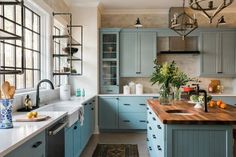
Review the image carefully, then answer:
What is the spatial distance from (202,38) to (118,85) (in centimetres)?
222

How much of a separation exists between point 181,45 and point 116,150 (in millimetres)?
3060

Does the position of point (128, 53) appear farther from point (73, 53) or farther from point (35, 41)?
point (35, 41)

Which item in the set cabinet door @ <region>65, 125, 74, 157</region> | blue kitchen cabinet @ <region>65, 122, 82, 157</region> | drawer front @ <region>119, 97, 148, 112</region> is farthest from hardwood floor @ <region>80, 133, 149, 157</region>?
cabinet door @ <region>65, 125, 74, 157</region>

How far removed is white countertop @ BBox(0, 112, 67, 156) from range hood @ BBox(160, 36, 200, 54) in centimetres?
438

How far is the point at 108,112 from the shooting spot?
641 centimetres

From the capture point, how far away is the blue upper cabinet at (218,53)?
6.57 m

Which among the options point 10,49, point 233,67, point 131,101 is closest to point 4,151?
point 10,49

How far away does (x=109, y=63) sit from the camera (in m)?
6.65

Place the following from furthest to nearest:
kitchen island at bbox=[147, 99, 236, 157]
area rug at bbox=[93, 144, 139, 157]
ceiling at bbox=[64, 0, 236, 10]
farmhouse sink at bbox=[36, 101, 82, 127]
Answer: ceiling at bbox=[64, 0, 236, 10] → area rug at bbox=[93, 144, 139, 157] → farmhouse sink at bbox=[36, 101, 82, 127] → kitchen island at bbox=[147, 99, 236, 157]

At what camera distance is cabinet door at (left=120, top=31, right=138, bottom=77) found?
6.61 m

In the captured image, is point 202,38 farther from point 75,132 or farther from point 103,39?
point 75,132

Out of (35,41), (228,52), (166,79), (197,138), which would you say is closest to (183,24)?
(166,79)

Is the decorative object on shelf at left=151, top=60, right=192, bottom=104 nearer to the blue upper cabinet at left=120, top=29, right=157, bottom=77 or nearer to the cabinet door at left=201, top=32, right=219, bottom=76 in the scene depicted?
the blue upper cabinet at left=120, top=29, right=157, bottom=77

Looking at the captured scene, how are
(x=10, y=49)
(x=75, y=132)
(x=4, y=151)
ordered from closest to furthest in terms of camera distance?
(x=4, y=151)
(x=10, y=49)
(x=75, y=132)
